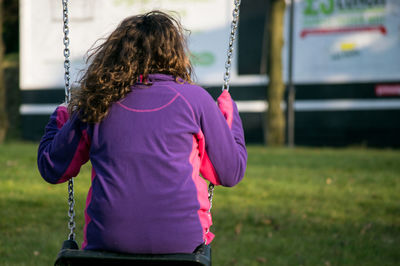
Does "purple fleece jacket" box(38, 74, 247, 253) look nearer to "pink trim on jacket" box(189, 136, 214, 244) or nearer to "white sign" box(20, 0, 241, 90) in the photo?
"pink trim on jacket" box(189, 136, 214, 244)

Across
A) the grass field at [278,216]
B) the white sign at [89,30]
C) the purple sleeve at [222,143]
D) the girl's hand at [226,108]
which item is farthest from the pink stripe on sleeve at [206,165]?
the white sign at [89,30]

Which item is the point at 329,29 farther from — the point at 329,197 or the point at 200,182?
the point at 200,182

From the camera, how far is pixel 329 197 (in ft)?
20.1

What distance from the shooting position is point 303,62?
12.7 metres

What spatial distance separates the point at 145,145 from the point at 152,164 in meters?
0.07

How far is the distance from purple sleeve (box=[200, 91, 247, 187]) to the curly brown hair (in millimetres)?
195

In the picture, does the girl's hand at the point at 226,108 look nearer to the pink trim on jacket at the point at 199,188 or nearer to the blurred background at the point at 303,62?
the pink trim on jacket at the point at 199,188

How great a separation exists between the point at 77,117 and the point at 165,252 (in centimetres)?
59

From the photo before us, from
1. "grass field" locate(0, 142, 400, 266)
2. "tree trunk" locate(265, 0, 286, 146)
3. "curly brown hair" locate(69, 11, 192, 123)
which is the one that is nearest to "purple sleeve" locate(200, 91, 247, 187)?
"curly brown hair" locate(69, 11, 192, 123)

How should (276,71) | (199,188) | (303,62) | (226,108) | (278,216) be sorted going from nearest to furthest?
(199,188) → (226,108) → (278,216) → (276,71) → (303,62)

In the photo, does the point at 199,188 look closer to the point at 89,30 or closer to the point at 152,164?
the point at 152,164

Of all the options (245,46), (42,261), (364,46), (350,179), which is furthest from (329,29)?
(42,261)

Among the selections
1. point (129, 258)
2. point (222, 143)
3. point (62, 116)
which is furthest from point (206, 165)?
point (62, 116)

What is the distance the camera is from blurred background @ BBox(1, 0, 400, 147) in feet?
40.4
